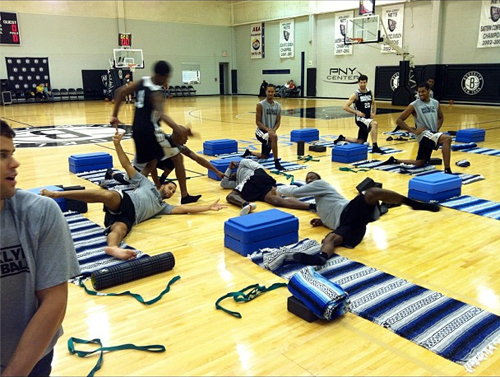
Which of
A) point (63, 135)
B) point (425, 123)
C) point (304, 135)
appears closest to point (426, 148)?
point (425, 123)

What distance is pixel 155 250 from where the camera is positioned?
4.08 m

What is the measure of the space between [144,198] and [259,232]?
146 cm

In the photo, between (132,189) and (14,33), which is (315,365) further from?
(14,33)

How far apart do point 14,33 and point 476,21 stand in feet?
67.2

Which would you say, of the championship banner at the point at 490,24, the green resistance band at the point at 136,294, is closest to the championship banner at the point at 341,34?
the championship banner at the point at 490,24

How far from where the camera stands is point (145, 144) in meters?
5.39

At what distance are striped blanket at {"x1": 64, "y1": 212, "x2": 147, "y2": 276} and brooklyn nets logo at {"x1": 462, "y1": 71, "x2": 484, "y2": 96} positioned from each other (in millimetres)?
17053

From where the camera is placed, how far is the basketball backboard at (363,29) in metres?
20.0

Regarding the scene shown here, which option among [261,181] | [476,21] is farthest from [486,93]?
[261,181]

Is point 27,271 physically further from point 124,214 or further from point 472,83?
point 472,83

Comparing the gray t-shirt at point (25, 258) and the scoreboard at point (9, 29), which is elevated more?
the scoreboard at point (9, 29)

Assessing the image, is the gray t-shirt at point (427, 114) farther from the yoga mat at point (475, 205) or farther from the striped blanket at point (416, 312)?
the striped blanket at point (416, 312)

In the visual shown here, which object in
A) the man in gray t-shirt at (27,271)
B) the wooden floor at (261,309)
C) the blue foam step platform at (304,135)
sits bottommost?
the wooden floor at (261,309)

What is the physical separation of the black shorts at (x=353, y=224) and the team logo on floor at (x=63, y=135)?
25.9 feet
